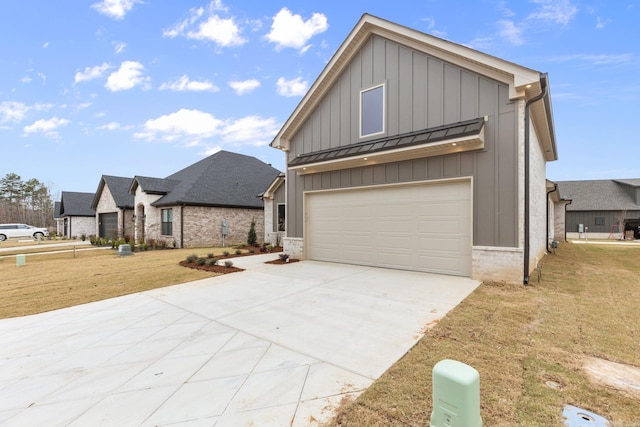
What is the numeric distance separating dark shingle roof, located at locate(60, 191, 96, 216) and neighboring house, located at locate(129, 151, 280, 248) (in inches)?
630

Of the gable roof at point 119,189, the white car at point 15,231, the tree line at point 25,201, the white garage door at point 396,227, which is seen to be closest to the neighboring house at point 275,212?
the white garage door at point 396,227

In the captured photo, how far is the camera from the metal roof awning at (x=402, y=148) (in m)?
6.86

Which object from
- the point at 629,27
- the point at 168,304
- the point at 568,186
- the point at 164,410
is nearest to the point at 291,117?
the point at 168,304

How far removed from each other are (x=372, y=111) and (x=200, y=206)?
13846 mm

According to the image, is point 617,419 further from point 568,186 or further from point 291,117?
point 568,186

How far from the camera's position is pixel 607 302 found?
5.29 m

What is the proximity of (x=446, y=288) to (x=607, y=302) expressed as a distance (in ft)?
9.38

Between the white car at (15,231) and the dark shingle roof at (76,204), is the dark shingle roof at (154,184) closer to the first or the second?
the dark shingle roof at (76,204)

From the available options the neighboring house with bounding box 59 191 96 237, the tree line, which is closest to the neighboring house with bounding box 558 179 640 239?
the neighboring house with bounding box 59 191 96 237

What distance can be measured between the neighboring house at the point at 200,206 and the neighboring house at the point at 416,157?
965 centimetres

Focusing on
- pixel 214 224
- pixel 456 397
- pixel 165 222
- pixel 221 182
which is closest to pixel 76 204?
pixel 165 222

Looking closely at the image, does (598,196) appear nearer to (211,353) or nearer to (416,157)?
(416,157)

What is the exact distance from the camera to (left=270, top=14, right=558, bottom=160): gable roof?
21.4 ft

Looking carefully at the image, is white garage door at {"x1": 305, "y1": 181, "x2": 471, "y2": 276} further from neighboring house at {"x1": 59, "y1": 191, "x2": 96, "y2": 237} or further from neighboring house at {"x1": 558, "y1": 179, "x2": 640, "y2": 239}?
neighboring house at {"x1": 59, "y1": 191, "x2": 96, "y2": 237}
